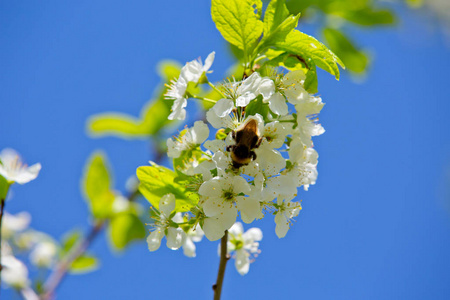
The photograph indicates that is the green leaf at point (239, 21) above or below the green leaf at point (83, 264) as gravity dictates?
above

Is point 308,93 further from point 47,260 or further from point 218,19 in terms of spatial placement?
point 47,260

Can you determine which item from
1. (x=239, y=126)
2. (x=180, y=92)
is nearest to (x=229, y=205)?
(x=239, y=126)

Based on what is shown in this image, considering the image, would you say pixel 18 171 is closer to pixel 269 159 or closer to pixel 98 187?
pixel 98 187

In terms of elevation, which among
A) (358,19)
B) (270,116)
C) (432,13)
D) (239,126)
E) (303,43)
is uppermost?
(432,13)

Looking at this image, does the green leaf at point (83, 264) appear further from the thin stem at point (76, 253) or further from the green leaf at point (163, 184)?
the green leaf at point (163, 184)

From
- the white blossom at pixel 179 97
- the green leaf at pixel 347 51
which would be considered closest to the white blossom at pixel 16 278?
the white blossom at pixel 179 97

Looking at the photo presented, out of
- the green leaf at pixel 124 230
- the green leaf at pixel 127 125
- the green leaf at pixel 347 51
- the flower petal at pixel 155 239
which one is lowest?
the flower petal at pixel 155 239

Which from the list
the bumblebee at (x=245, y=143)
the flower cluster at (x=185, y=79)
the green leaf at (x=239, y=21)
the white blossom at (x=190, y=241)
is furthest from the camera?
the white blossom at (x=190, y=241)
